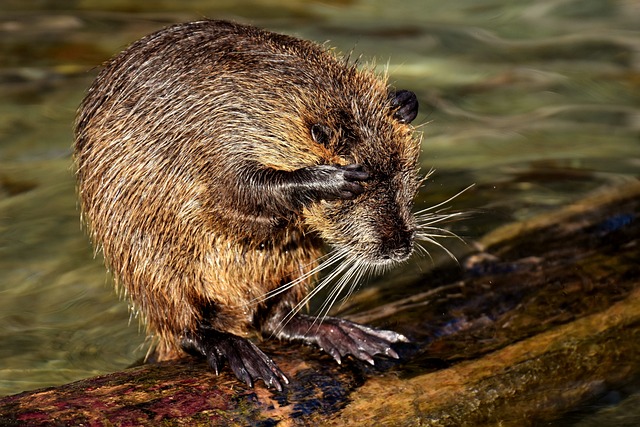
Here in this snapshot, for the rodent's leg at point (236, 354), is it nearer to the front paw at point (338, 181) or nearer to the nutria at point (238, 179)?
the nutria at point (238, 179)

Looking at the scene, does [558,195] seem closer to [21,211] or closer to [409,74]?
[409,74]

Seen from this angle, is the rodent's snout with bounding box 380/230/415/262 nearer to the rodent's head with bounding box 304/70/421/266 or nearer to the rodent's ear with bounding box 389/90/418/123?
the rodent's head with bounding box 304/70/421/266

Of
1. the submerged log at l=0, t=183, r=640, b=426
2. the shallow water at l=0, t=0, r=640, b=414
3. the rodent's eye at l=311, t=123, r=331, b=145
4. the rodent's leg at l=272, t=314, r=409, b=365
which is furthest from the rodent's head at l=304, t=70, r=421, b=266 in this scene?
the shallow water at l=0, t=0, r=640, b=414

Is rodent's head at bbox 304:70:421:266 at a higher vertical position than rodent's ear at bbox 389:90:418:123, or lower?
lower

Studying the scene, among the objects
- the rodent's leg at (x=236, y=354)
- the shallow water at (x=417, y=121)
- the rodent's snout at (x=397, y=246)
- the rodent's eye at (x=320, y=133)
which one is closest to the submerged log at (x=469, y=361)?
the rodent's leg at (x=236, y=354)

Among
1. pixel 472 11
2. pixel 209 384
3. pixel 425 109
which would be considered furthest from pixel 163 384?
pixel 472 11

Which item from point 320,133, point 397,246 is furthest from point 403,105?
point 397,246

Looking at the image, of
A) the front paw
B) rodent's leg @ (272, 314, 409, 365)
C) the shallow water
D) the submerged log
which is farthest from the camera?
the shallow water
